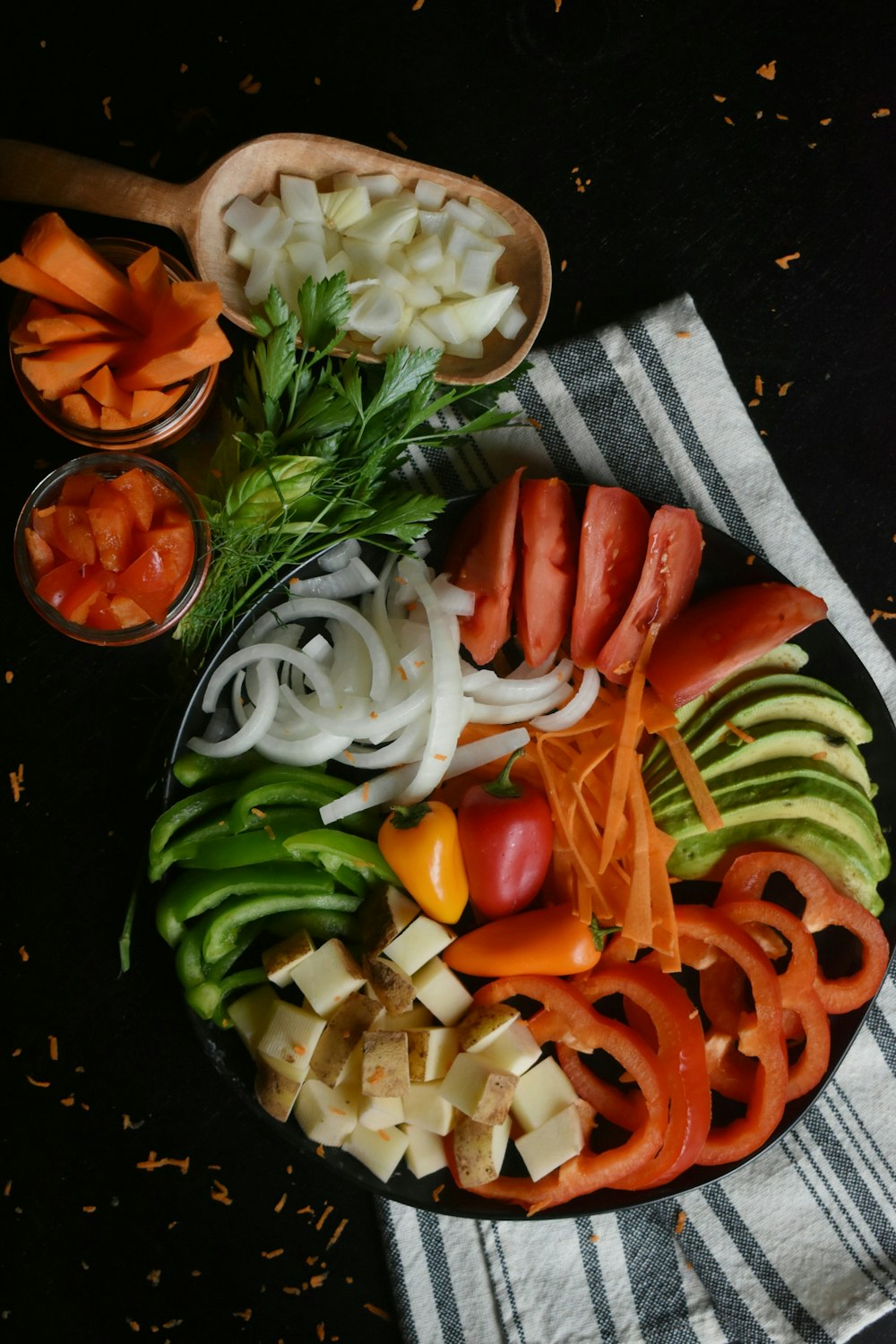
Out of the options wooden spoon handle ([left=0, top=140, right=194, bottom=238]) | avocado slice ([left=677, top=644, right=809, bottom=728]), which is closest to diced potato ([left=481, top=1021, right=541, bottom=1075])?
avocado slice ([left=677, top=644, right=809, bottom=728])

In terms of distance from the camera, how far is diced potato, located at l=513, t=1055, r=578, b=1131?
2273 mm

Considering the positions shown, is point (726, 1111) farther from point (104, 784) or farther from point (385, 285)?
point (385, 285)

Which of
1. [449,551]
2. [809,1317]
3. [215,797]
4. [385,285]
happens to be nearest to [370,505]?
[449,551]

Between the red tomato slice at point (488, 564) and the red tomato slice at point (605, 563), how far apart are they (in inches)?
6.4

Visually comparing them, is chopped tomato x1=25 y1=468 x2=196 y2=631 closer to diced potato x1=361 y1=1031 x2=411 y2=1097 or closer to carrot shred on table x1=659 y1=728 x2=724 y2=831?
diced potato x1=361 y1=1031 x2=411 y2=1097

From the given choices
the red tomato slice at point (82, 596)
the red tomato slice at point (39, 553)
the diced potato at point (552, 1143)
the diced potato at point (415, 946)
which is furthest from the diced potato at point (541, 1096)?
the red tomato slice at point (39, 553)

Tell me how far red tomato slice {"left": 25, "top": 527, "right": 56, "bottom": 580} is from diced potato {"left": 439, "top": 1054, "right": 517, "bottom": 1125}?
1.37 m

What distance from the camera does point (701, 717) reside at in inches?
93.4

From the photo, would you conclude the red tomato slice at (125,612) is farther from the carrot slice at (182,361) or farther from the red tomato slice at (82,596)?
the carrot slice at (182,361)

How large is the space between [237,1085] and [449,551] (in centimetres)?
132

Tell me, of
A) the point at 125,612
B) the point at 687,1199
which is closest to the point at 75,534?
the point at 125,612

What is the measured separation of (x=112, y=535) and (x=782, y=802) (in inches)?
61.3

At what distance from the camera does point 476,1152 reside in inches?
86.4

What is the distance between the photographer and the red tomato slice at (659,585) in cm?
229
